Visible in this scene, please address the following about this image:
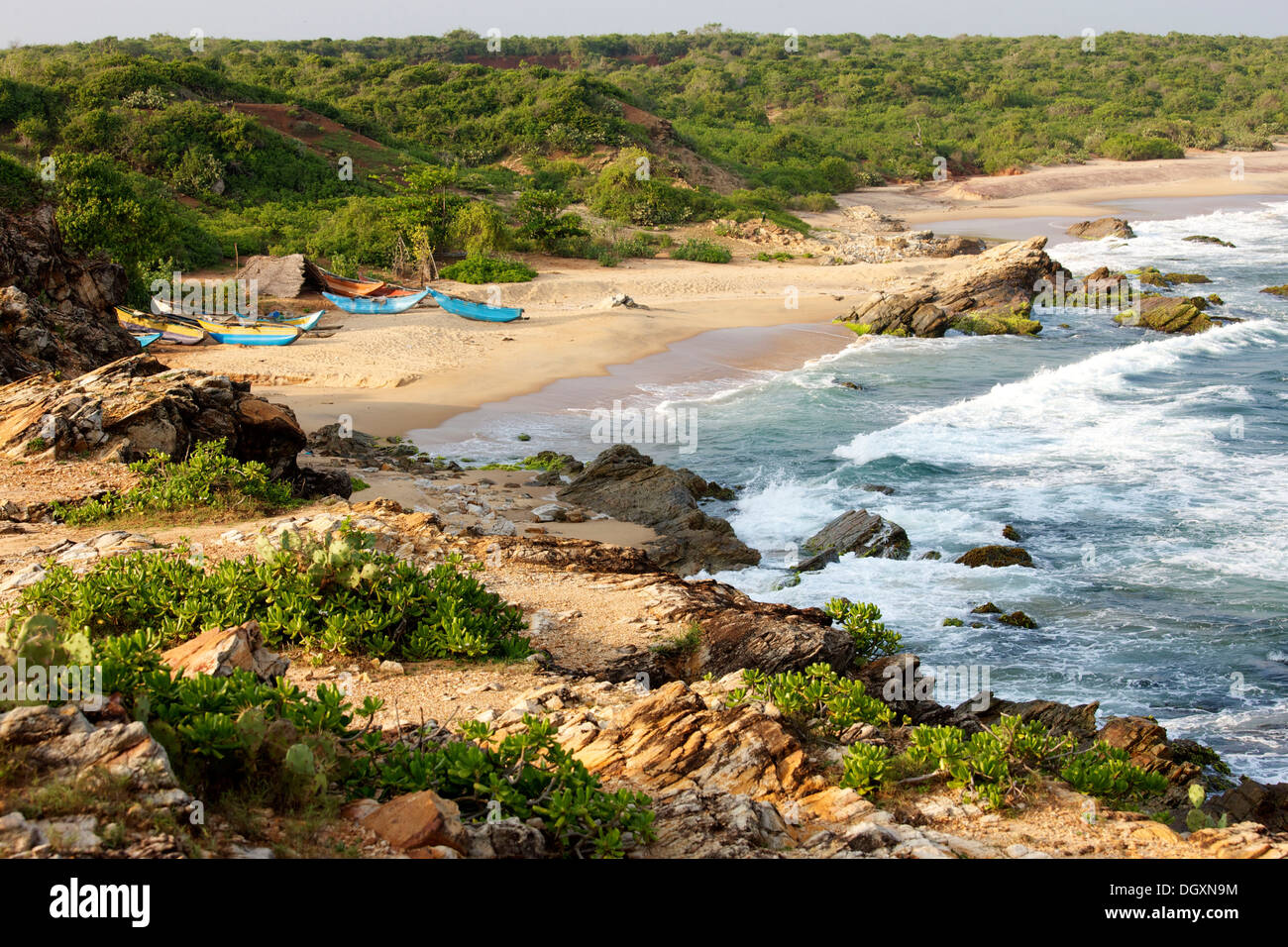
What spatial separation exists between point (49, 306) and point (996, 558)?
16350 millimetres

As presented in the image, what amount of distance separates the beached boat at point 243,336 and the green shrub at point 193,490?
12765 mm

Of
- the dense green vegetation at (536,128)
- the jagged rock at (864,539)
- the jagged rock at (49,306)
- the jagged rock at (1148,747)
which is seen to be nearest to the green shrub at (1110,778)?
the jagged rock at (1148,747)

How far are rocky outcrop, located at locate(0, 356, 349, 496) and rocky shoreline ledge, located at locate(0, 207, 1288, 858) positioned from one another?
38mm

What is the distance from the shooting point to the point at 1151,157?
6844 cm

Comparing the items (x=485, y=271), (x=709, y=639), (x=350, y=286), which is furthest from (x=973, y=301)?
(x=709, y=639)

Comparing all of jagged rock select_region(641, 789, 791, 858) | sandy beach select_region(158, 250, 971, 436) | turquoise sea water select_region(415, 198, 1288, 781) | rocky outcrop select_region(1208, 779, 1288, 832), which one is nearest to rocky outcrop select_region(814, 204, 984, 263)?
sandy beach select_region(158, 250, 971, 436)

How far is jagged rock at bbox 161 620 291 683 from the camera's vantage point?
5.93 m

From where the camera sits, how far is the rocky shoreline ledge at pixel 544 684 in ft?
14.6

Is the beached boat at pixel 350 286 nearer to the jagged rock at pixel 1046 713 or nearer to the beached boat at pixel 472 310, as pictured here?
the beached boat at pixel 472 310

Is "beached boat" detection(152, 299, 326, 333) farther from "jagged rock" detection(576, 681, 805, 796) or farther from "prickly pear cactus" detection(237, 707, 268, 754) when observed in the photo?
"prickly pear cactus" detection(237, 707, 268, 754)
